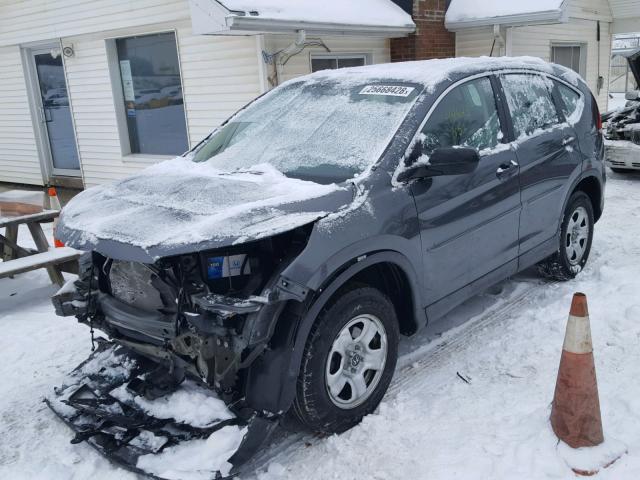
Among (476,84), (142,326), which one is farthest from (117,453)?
(476,84)

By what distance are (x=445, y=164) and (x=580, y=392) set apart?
1.37 meters

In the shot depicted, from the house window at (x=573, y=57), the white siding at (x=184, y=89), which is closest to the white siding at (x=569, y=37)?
the house window at (x=573, y=57)

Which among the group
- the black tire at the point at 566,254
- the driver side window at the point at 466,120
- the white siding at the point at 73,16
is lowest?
the black tire at the point at 566,254

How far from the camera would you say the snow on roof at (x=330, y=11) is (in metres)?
7.42

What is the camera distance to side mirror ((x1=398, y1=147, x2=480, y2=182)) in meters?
3.48

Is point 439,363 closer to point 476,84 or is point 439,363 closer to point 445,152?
point 445,152

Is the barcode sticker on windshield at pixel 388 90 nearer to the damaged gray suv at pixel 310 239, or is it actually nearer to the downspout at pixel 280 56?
the damaged gray suv at pixel 310 239

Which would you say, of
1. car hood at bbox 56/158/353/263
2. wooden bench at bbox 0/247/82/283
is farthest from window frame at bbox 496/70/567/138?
wooden bench at bbox 0/247/82/283

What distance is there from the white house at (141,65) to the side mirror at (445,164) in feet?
14.2

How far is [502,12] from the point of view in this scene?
999cm

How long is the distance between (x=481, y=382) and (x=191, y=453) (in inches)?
71.4

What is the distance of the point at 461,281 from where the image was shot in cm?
401

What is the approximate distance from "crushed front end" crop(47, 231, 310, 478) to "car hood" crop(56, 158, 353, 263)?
6.8 inches

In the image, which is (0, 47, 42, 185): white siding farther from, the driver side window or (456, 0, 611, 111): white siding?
the driver side window
